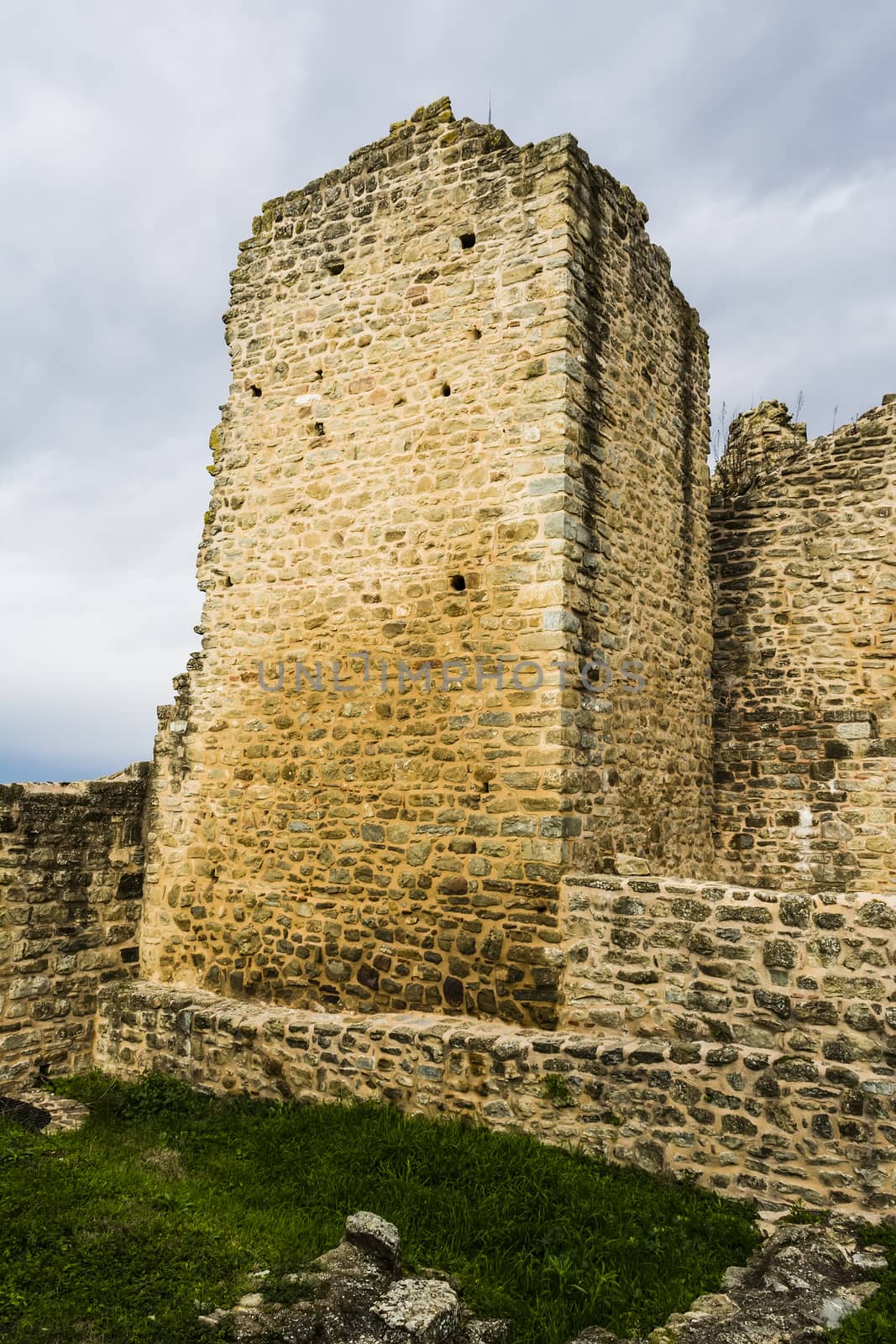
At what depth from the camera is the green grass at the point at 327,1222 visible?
13.2ft

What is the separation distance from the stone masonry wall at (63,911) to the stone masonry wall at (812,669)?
5896 mm

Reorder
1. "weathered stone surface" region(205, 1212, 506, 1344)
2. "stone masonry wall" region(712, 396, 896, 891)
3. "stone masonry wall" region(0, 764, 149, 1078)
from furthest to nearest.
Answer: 1. "stone masonry wall" region(712, 396, 896, 891)
2. "stone masonry wall" region(0, 764, 149, 1078)
3. "weathered stone surface" region(205, 1212, 506, 1344)

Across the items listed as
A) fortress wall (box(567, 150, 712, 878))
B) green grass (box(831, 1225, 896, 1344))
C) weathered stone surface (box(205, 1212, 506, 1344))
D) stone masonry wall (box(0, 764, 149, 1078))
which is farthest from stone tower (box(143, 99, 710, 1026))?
green grass (box(831, 1225, 896, 1344))

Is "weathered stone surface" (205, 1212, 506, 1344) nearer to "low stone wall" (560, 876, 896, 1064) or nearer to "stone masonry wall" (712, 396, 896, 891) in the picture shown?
"low stone wall" (560, 876, 896, 1064)

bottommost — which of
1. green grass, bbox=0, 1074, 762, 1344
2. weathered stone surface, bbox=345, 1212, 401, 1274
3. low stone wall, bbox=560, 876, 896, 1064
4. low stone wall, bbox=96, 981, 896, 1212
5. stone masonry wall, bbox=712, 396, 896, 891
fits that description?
green grass, bbox=0, 1074, 762, 1344

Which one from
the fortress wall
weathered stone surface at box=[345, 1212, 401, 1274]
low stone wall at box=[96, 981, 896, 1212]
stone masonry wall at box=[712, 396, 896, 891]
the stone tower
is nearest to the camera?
weathered stone surface at box=[345, 1212, 401, 1274]

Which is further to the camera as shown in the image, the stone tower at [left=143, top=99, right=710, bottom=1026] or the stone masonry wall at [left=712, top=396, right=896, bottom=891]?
the stone masonry wall at [left=712, top=396, right=896, bottom=891]

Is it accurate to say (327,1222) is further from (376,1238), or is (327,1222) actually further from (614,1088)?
(614,1088)

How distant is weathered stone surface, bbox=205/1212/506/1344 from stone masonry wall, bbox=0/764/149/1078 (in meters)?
4.58

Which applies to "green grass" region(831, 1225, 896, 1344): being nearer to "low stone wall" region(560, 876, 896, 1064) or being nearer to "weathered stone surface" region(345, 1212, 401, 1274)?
"low stone wall" region(560, 876, 896, 1064)

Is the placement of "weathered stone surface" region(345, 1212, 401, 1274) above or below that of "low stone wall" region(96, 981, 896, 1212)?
below

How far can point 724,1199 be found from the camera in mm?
5133

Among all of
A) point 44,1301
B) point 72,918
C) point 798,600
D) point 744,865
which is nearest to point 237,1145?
point 44,1301

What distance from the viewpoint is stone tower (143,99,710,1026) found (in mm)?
6664
